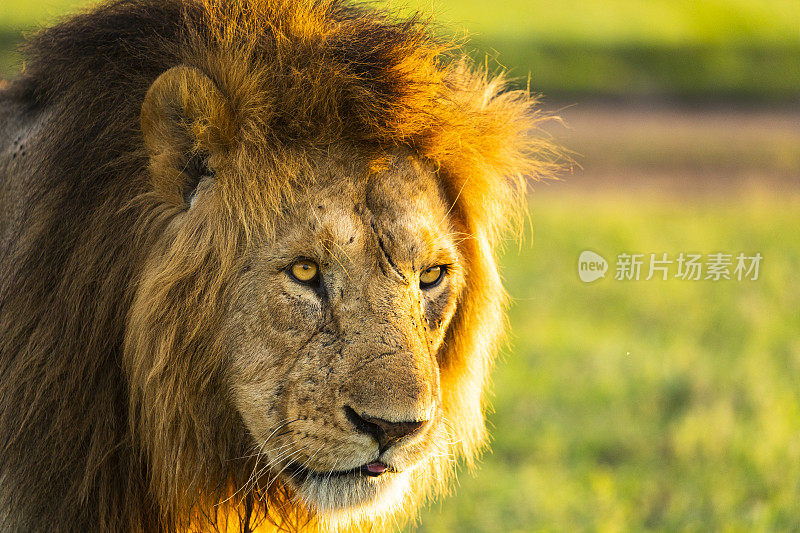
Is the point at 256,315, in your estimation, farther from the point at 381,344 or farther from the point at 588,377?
the point at 588,377

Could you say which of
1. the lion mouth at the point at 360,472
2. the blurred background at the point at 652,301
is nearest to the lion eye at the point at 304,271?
the lion mouth at the point at 360,472

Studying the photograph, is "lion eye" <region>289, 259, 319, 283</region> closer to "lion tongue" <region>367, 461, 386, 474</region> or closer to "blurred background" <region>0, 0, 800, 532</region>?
"lion tongue" <region>367, 461, 386, 474</region>

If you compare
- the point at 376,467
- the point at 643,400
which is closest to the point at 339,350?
the point at 376,467

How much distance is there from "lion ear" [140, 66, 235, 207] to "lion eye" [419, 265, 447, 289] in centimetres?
77

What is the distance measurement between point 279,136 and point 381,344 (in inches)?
29.4

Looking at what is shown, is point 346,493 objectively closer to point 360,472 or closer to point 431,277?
point 360,472

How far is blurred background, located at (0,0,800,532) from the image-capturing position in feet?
17.8

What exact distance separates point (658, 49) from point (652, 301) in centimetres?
1185

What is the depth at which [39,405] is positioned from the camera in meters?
3.10

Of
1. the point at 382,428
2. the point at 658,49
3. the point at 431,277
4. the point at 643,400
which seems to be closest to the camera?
the point at 382,428

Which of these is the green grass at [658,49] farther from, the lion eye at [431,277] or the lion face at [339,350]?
the lion face at [339,350]

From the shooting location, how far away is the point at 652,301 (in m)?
9.09

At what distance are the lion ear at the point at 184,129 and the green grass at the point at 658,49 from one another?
594 inches

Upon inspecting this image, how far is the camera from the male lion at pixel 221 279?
3.03 m
